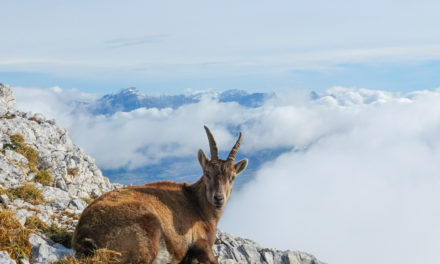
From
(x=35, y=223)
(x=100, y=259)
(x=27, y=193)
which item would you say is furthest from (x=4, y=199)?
(x=100, y=259)

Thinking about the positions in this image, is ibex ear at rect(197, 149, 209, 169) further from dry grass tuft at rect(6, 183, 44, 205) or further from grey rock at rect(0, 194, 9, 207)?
grey rock at rect(0, 194, 9, 207)

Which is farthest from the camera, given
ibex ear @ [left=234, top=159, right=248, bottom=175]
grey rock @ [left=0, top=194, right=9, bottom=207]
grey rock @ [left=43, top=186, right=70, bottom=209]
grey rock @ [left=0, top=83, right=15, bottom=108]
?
grey rock @ [left=0, top=83, right=15, bottom=108]

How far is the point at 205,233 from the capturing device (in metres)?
16.4

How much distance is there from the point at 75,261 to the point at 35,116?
84.0ft

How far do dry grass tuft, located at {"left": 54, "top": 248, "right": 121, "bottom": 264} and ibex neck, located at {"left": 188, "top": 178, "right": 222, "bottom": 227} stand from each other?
5.04 metres

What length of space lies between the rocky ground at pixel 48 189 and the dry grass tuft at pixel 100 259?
474mm

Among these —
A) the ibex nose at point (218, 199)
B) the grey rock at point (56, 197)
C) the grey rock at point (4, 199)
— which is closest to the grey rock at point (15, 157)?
the grey rock at point (56, 197)

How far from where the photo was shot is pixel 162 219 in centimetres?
1455

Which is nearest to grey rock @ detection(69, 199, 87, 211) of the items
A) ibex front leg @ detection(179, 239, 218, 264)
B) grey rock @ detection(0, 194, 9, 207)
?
grey rock @ detection(0, 194, 9, 207)

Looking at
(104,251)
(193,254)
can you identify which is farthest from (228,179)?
(104,251)

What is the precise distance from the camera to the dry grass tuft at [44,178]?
23.8m

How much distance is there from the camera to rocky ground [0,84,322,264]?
14.8 metres

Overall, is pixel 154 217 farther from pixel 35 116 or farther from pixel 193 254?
pixel 35 116

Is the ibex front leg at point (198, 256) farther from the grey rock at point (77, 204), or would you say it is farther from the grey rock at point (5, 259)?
the grey rock at point (77, 204)
